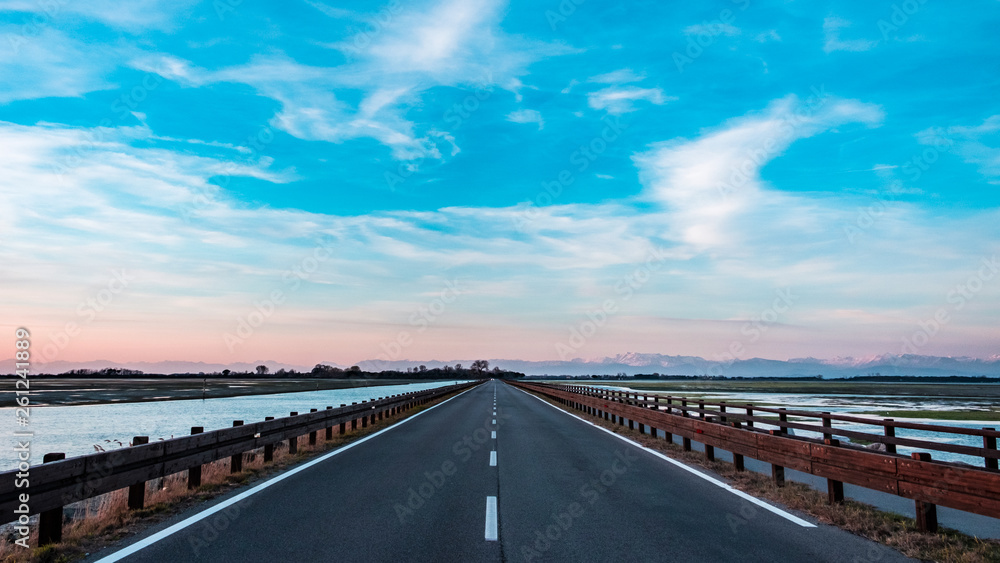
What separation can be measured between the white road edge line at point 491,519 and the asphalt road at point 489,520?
0.5 inches

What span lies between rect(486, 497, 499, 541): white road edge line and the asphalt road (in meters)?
0.01

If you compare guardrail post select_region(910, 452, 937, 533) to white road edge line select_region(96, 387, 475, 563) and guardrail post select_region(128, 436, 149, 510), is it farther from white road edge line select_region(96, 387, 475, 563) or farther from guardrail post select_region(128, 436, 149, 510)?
guardrail post select_region(128, 436, 149, 510)

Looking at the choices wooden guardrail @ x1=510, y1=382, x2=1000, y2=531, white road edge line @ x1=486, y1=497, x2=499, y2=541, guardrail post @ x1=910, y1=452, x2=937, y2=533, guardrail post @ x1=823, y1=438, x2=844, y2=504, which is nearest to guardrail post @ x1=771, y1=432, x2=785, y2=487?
wooden guardrail @ x1=510, y1=382, x2=1000, y2=531

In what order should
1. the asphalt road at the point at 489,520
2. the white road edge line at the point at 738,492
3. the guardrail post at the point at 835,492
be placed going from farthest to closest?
the guardrail post at the point at 835,492 → the white road edge line at the point at 738,492 → the asphalt road at the point at 489,520

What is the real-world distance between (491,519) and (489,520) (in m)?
0.06

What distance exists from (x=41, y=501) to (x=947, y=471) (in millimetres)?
9403

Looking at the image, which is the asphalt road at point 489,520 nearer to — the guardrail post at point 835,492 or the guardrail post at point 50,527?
the guardrail post at point 50,527

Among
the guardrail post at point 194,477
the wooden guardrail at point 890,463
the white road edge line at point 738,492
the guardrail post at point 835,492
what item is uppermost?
the wooden guardrail at point 890,463

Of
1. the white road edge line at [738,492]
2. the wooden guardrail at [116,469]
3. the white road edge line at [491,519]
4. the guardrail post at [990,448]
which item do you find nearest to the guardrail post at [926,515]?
the guardrail post at [990,448]

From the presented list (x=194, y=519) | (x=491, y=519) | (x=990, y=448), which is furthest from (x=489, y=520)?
(x=990, y=448)

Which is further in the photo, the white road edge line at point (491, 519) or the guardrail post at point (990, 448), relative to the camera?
the guardrail post at point (990, 448)

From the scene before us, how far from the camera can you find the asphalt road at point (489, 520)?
18.8ft

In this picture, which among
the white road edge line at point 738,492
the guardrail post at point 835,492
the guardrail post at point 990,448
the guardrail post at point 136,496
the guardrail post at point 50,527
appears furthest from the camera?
the guardrail post at point 835,492

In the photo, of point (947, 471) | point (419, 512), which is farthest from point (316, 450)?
point (947, 471)
